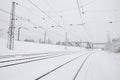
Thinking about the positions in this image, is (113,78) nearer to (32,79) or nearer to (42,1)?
(32,79)

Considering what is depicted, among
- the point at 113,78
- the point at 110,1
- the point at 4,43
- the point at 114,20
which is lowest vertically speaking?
the point at 113,78

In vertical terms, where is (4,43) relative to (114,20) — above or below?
below

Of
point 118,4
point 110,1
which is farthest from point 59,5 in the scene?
point 118,4

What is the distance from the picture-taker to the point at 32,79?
13.9ft

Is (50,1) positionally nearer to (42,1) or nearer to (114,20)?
(42,1)

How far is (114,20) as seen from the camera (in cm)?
1638

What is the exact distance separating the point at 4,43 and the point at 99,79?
16.7 m

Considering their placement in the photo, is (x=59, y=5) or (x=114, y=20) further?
(x=114, y=20)

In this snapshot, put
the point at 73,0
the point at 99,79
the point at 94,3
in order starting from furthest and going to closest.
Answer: the point at 94,3, the point at 73,0, the point at 99,79

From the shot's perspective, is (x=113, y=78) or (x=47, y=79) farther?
(x=113, y=78)

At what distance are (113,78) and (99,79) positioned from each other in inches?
31.8

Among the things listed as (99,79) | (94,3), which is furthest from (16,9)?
(99,79)

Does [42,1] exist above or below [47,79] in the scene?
above

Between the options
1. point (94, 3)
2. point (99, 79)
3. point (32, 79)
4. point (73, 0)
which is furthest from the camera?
point (94, 3)
